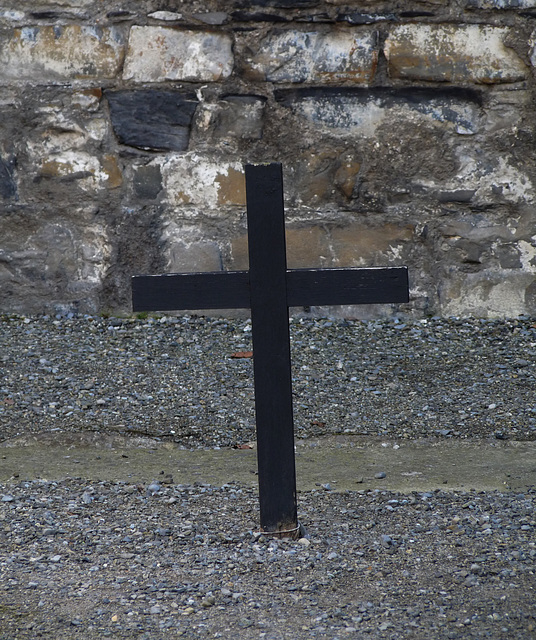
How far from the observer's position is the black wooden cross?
6.37ft

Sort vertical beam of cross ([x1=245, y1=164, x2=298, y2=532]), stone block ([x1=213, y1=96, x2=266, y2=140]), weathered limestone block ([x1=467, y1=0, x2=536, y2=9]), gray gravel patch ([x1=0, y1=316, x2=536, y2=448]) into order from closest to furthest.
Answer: vertical beam of cross ([x1=245, y1=164, x2=298, y2=532])
gray gravel patch ([x1=0, y1=316, x2=536, y2=448])
weathered limestone block ([x1=467, y1=0, x2=536, y2=9])
stone block ([x1=213, y1=96, x2=266, y2=140])

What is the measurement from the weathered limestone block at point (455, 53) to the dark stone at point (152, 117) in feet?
3.15

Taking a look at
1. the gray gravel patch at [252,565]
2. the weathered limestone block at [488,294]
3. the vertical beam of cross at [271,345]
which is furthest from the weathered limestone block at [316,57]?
the gray gravel patch at [252,565]

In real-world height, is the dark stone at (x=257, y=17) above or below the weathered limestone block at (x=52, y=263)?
above

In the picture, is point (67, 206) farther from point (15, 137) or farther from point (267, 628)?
point (267, 628)

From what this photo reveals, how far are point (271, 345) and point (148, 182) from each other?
6.63 feet

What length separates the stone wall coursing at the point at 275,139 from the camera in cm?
367

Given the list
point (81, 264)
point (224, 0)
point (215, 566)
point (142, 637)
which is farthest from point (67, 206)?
point (142, 637)

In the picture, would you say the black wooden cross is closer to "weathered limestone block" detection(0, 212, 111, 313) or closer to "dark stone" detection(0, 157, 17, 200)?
"weathered limestone block" detection(0, 212, 111, 313)

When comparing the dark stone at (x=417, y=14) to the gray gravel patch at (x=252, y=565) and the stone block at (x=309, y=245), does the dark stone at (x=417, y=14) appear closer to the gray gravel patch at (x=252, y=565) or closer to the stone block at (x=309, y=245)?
the stone block at (x=309, y=245)

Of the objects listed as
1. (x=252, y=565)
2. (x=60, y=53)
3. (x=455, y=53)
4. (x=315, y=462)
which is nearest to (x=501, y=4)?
(x=455, y=53)

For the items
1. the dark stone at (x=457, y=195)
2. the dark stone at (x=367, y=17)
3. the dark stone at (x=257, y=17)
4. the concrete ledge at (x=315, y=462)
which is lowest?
the concrete ledge at (x=315, y=462)

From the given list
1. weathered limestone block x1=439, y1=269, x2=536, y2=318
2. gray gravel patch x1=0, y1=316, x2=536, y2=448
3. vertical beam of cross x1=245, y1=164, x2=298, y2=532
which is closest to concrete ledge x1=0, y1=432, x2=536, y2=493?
gray gravel patch x1=0, y1=316, x2=536, y2=448

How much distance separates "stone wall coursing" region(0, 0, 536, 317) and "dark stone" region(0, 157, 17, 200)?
0.03 ft
